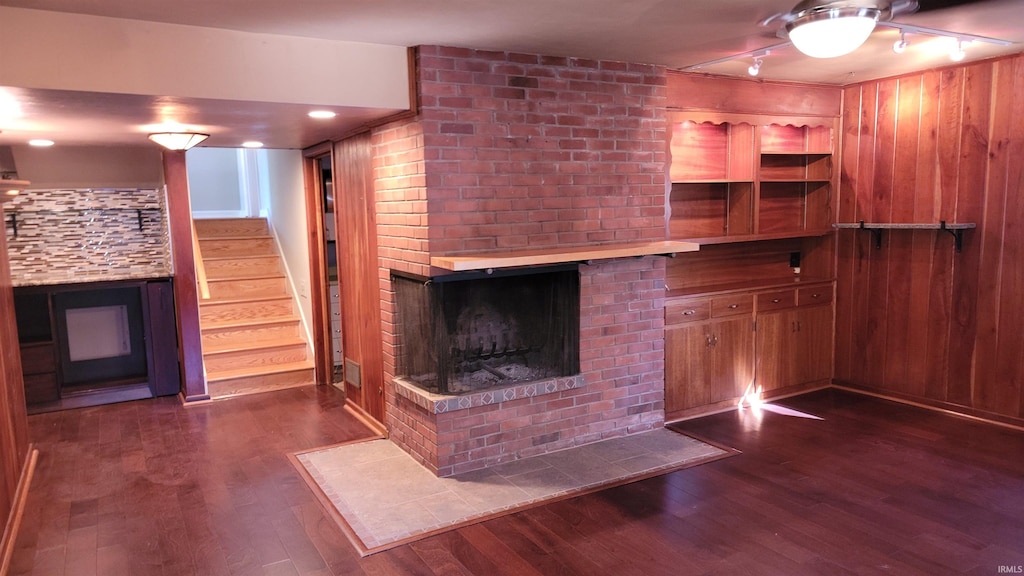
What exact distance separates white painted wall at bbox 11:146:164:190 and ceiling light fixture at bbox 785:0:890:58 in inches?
174

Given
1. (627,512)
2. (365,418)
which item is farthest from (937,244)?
(365,418)

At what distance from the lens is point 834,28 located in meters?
2.59

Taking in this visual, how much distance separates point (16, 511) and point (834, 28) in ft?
13.8

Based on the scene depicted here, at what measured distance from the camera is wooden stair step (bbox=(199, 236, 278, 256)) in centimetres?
623

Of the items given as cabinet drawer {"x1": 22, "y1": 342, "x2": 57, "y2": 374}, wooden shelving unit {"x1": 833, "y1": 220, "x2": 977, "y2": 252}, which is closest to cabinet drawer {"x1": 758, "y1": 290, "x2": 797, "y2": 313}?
wooden shelving unit {"x1": 833, "y1": 220, "x2": 977, "y2": 252}

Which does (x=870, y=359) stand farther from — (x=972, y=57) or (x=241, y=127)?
(x=241, y=127)

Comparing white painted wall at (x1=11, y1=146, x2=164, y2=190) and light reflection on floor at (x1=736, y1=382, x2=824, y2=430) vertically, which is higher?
white painted wall at (x1=11, y1=146, x2=164, y2=190)

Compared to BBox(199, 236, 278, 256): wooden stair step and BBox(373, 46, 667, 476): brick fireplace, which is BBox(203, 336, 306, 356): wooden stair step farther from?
BBox(373, 46, 667, 476): brick fireplace

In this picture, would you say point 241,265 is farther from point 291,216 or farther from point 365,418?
point 365,418

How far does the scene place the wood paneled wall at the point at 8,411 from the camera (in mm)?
2959

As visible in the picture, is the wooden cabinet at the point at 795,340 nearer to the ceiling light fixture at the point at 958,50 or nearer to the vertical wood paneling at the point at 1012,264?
the vertical wood paneling at the point at 1012,264

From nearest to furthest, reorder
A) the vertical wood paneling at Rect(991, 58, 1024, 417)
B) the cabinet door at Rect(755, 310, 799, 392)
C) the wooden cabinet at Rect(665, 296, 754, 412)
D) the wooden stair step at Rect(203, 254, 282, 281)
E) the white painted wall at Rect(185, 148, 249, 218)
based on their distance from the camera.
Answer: the vertical wood paneling at Rect(991, 58, 1024, 417), the wooden cabinet at Rect(665, 296, 754, 412), the cabinet door at Rect(755, 310, 799, 392), the wooden stair step at Rect(203, 254, 282, 281), the white painted wall at Rect(185, 148, 249, 218)

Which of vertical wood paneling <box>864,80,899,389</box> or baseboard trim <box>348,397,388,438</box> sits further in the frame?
vertical wood paneling <box>864,80,899,389</box>

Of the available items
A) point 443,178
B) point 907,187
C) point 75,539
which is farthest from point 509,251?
point 907,187
